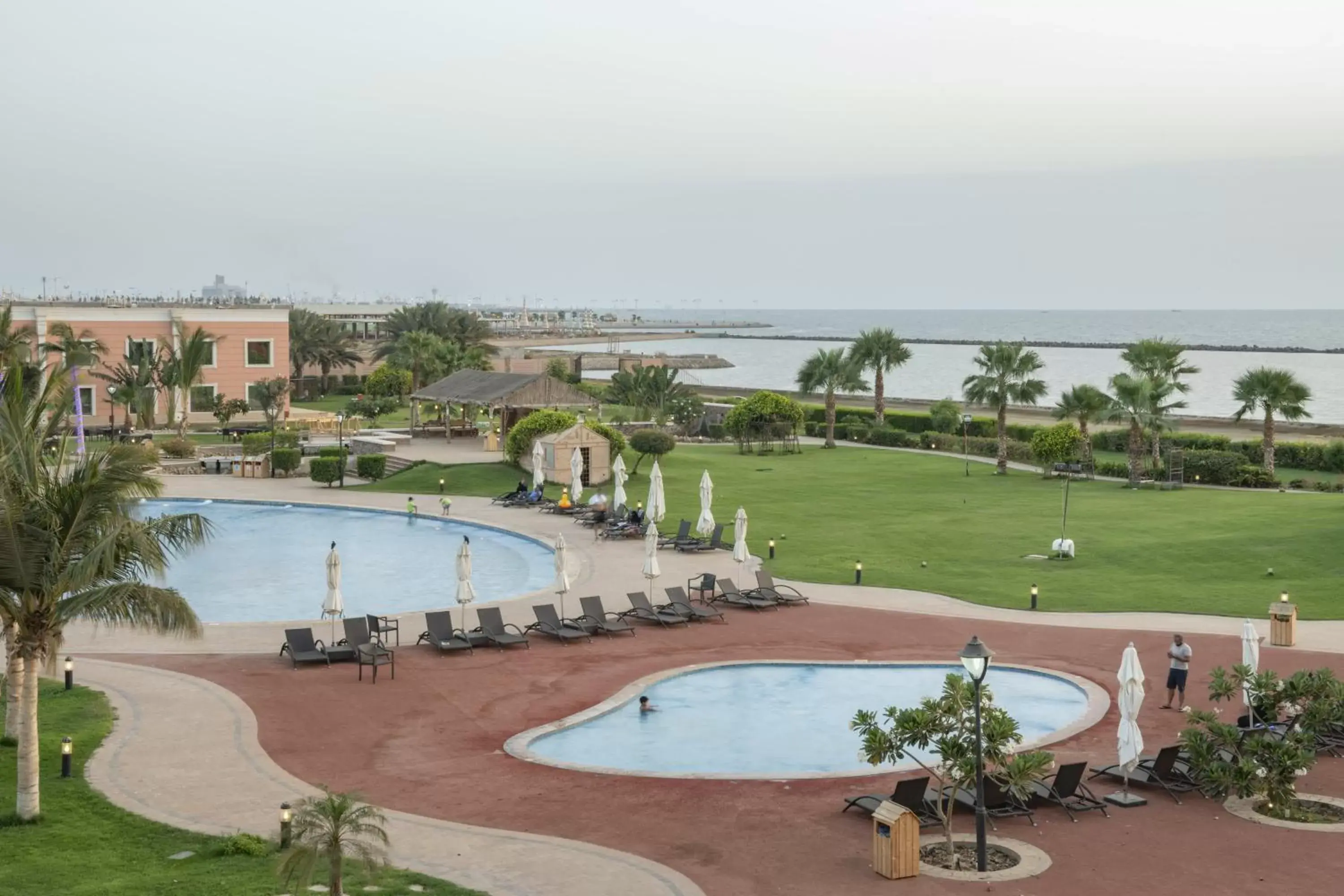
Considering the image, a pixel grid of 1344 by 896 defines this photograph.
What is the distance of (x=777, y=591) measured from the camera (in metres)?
27.5

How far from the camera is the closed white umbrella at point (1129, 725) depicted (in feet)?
48.5

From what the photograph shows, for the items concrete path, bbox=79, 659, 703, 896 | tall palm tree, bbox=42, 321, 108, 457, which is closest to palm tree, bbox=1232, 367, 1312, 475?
concrete path, bbox=79, 659, 703, 896

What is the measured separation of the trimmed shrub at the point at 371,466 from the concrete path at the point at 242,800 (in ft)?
88.6

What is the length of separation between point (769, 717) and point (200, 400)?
52376mm

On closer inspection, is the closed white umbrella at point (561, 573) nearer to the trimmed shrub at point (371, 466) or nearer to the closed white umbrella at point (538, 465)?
the closed white umbrella at point (538, 465)

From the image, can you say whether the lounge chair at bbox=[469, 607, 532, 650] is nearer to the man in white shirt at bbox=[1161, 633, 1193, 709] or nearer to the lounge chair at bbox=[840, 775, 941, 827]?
the lounge chair at bbox=[840, 775, 941, 827]

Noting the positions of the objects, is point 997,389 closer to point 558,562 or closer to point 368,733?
point 558,562

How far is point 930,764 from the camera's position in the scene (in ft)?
A: 54.5

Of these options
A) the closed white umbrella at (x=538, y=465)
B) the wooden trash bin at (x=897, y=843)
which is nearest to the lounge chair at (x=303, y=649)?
the wooden trash bin at (x=897, y=843)

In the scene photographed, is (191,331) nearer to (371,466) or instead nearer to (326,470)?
(371,466)

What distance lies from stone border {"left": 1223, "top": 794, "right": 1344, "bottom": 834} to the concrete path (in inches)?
269

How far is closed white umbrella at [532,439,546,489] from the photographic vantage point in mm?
40594

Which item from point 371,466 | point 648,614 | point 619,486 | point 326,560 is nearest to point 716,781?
point 648,614

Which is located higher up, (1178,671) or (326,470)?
(326,470)
